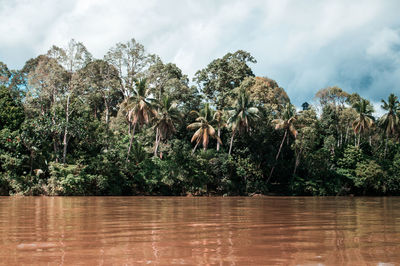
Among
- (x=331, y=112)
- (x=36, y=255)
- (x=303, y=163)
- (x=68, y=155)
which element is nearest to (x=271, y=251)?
(x=36, y=255)

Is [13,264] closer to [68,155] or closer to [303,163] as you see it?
[68,155]

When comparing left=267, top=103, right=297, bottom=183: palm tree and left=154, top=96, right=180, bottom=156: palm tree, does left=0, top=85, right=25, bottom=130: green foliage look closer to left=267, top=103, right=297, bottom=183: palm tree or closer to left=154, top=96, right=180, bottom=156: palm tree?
left=154, top=96, right=180, bottom=156: palm tree

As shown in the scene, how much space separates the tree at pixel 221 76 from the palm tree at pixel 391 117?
18.1 meters

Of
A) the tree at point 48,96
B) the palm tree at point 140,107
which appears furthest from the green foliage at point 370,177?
the tree at point 48,96

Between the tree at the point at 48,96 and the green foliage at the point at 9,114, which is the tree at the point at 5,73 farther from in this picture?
the green foliage at the point at 9,114

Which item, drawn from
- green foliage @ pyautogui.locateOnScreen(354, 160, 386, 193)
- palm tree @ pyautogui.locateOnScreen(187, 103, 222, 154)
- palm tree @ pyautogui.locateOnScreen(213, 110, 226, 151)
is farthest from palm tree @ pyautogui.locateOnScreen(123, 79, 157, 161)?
green foliage @ pyautogui.locateOnScreen(354, 160, 386, 193)

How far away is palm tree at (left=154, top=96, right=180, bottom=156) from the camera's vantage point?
36.4 meters

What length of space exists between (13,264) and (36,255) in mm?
488

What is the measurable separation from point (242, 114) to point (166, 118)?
748 centimetres

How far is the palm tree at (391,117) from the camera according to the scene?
46000 millimetres

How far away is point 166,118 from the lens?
119 ft

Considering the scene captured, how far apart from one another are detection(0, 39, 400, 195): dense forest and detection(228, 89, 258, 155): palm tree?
105 millimetres

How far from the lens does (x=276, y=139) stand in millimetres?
42062

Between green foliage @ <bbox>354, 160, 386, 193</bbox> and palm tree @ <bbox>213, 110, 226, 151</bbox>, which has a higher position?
palm tree @ <bbox>213, 110, 226, 151</bbox>
